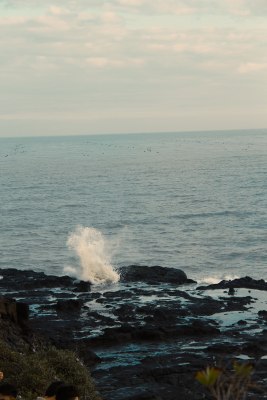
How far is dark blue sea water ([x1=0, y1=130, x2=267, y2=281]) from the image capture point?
6338 cm

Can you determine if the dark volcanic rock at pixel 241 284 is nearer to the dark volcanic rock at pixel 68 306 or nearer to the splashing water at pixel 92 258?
the splashing water at pixel 92 258

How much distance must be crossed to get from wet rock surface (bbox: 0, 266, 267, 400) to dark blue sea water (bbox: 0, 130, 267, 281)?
20.9ft

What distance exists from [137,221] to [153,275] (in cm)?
3592

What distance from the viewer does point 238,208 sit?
9912 centimetres

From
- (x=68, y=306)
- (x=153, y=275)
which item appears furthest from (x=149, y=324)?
(x=153, y=275)

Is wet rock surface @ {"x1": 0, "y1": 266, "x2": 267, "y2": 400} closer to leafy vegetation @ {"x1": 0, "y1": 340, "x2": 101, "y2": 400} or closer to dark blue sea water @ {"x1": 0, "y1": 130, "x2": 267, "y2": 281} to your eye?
leafy vegetation @ {"x1": 0, "y1": 340, "x2": 101, "y2": 400}

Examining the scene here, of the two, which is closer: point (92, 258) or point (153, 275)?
point (153, 275)

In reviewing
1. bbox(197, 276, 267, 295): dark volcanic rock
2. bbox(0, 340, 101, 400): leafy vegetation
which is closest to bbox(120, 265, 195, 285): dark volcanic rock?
bbox(197, 276, 267, 295): dark volcanic rock

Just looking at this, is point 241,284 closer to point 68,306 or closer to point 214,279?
point 214,279

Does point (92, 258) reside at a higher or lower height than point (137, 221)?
higher

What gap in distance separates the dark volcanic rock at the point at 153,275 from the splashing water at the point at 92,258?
2.85 ft

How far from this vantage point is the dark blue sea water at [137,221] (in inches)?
2495

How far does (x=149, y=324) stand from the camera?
128 feet

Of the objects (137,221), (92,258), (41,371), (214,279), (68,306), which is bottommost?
(214,279)
